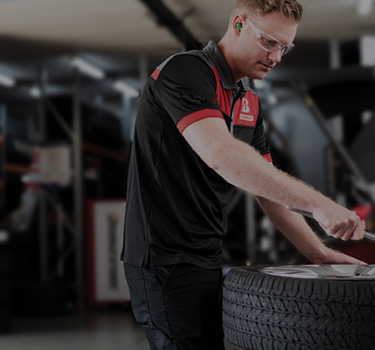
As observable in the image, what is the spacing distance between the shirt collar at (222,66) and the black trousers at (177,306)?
444mm

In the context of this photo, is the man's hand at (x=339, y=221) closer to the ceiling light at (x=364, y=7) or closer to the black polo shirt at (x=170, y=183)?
the black polo shirt at (x=170, y=183)

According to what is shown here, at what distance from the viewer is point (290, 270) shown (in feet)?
4.67

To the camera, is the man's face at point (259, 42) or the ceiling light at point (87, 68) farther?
the ceiling light at point (87, 68)

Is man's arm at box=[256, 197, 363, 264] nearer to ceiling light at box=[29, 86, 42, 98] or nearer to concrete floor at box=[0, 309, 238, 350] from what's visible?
concrete floor at box=[0, 309, 238, 350]

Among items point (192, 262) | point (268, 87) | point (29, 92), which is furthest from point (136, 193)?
point (29, 92)

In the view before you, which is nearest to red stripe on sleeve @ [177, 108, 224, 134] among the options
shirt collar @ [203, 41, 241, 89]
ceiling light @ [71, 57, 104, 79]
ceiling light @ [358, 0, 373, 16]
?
shirt collar @ [203, 41, 241, 89]

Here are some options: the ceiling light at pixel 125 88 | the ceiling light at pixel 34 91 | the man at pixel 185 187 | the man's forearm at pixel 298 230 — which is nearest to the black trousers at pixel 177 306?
the man at pixel 185 187

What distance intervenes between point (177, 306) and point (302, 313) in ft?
1.07

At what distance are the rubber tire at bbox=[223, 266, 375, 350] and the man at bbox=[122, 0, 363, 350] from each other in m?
0.14

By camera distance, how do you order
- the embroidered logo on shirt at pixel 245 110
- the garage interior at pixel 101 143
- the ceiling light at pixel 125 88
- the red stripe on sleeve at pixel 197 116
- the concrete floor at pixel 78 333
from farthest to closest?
the ceiling light at pixel 125 88 < the garage interior at pixel 101 143 < the concrete floor at pixel 78 333 < the embroidered logo on shirt at pixel 245 110 < the red stripe on sleeve at pixel 197 116

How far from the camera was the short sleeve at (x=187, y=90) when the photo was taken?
3.99 ft

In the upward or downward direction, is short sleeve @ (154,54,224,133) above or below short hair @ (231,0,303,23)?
below

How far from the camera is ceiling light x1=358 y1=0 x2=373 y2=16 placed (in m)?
5.12

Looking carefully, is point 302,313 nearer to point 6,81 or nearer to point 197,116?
point 197,116
